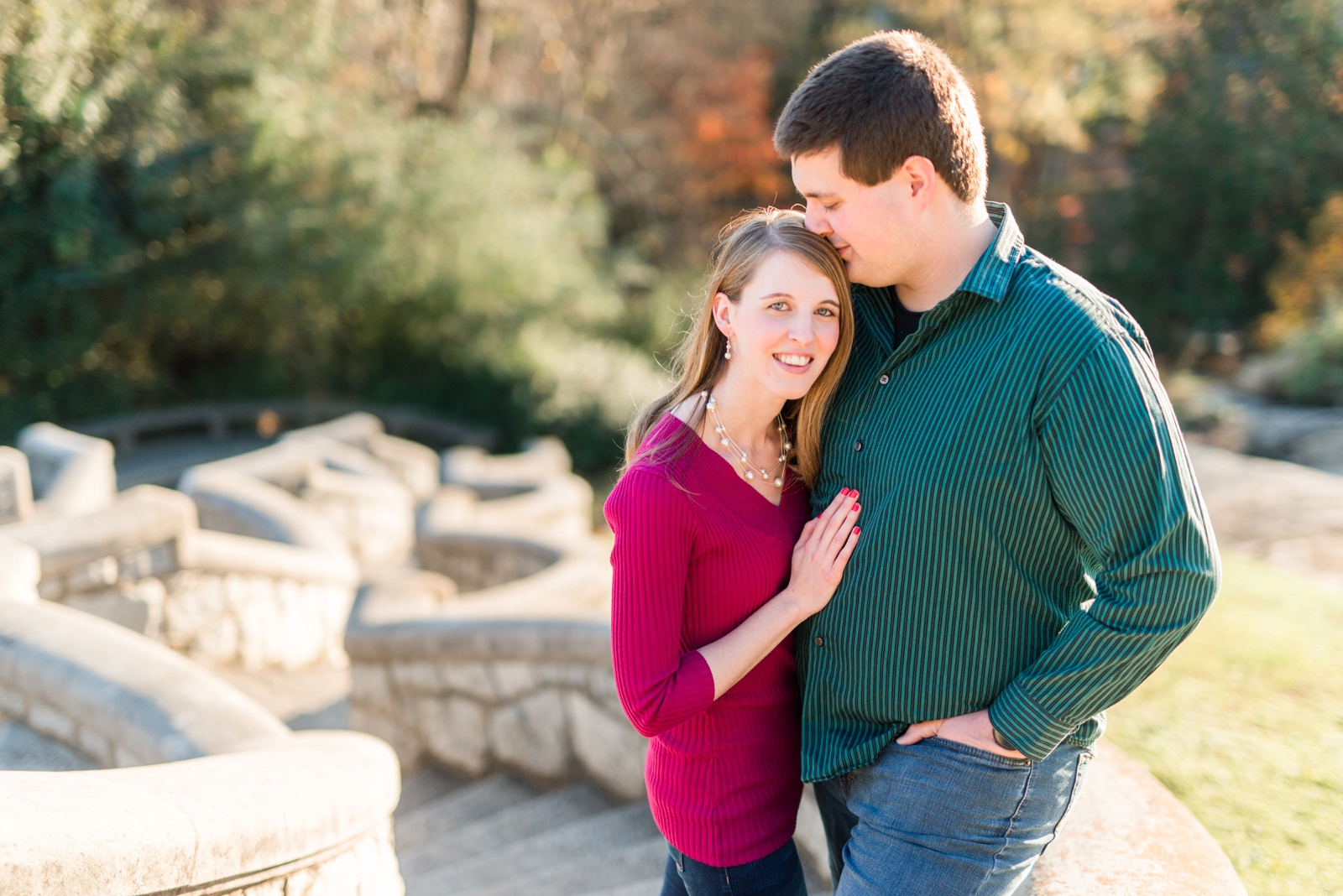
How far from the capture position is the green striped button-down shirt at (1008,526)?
1.67 m

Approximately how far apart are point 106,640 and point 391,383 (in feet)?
42.9

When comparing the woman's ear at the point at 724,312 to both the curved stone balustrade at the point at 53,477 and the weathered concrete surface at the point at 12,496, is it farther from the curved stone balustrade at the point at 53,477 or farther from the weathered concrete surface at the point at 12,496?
the weathered concrete surface at the point at 12,496

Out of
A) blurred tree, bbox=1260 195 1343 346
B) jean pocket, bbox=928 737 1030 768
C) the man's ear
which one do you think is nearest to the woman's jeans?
jean pocket, bbox=928 737 1030 768

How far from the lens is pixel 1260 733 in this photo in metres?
3.86

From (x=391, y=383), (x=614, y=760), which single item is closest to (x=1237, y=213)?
(x=391, y=383)

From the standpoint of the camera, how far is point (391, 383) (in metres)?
16.2

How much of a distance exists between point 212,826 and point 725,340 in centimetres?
155

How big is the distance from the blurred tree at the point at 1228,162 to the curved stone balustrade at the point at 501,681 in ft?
44.3

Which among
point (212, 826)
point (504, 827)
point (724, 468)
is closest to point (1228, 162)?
point (504, 827)

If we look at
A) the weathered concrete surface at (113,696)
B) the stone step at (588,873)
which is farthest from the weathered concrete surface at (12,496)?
the stone step at (588,873)

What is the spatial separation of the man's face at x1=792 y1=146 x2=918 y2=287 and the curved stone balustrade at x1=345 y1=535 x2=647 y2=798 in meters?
2.41

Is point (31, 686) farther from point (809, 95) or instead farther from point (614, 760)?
point (809, 95)

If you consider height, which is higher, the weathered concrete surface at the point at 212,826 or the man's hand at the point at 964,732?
the man's hand at the point at 964,732

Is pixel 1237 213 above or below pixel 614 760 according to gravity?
above
